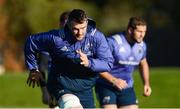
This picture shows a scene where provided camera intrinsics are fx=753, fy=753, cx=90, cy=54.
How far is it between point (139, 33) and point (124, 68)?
782 millimetres

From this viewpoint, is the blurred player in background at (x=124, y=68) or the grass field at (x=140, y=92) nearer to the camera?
the blurred player in background at (x=124, y=68)

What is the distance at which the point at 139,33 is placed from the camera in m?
10.9

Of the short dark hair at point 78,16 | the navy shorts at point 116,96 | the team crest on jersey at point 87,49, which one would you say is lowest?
the navy shorts at point 116,96

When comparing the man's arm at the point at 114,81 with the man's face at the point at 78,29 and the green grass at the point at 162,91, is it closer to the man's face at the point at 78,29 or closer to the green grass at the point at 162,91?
the man's face at the point at 78,29

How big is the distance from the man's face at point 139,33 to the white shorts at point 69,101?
5.76 feet

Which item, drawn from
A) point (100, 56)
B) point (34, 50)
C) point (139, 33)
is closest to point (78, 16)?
point (100, 56)

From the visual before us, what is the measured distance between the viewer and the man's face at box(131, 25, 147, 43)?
10836 millimetres

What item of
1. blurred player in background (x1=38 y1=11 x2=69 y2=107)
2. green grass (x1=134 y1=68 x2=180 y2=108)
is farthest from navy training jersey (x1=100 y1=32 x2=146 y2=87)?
green grass (x1=134 y1=68 x2=180 y2=108)

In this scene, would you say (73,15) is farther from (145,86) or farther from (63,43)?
(145,86)

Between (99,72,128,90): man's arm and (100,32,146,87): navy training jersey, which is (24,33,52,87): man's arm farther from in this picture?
(100,32,146,87): navy training jersey

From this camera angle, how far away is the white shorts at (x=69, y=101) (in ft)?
30.6

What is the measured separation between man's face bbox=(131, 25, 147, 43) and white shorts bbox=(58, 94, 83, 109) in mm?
1755

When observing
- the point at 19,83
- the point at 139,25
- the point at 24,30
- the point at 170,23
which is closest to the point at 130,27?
the point at 139,25

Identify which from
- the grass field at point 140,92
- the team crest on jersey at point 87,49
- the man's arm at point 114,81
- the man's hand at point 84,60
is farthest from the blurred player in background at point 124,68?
the grass field at point 140,92
